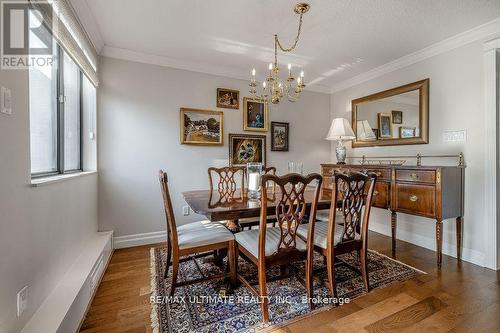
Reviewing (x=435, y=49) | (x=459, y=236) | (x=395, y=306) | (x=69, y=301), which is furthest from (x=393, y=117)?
(x=69, y=301)

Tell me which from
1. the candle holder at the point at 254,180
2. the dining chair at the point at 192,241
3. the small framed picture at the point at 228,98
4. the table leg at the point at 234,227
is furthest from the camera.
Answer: the small framed picture at the point at 228,98

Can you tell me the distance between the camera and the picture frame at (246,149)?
3.50m

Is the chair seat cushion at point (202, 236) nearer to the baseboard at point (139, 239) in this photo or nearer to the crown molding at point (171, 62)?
the baseboard at point (139, 239)

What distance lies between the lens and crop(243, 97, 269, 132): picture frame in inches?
141

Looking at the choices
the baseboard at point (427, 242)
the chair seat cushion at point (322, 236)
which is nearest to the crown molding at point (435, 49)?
the baseboard at point (427, 242)

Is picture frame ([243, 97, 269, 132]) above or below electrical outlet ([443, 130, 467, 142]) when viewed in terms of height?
above

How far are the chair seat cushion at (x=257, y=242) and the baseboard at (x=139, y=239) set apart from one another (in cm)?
162

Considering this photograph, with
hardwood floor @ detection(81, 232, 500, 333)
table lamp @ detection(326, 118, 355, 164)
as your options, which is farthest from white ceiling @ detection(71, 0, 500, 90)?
hardwood floor @ detection(81, 232, 500, 333)

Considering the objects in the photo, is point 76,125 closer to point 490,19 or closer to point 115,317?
point 115,317

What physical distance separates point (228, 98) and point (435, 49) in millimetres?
2589

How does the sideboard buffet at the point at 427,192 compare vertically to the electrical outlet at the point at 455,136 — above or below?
below

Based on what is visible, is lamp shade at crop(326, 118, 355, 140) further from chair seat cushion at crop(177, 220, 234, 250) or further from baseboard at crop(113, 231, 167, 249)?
baseboard at crop(113, 231, 167, 249)

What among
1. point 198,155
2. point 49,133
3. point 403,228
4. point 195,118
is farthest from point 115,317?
point 403,228

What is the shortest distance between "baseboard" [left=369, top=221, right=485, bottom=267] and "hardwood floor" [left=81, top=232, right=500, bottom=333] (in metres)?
0.15
